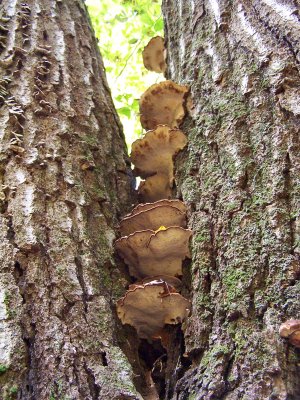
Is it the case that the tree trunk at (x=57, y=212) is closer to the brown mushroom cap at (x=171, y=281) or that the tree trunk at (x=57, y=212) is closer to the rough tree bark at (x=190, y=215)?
the rough tree bark at (x=190, y=215)

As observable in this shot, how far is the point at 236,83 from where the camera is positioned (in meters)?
2.45

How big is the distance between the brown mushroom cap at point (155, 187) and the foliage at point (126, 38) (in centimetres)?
473

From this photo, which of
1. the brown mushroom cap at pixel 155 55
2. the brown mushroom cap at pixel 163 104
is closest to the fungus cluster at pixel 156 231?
the brown mushroom cap at pixel 163 104

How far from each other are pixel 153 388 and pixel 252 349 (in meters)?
0.43

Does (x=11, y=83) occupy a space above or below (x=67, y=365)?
above

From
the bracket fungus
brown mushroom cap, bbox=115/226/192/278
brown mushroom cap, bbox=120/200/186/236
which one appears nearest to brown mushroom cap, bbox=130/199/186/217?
brown mushroom cap, bbox=120/200/186/236

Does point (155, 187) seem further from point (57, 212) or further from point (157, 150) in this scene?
point (57, 212)

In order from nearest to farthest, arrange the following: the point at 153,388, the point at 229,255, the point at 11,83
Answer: the point at 153,388, the point at 229,255, the point at 11,83

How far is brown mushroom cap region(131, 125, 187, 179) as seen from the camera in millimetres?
2543

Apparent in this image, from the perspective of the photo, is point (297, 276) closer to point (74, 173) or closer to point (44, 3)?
point (74, 173)

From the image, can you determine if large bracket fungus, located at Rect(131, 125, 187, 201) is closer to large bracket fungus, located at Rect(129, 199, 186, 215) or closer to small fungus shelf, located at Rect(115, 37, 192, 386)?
small fungus shelf, located at Rect(115, 37, 192, 386)

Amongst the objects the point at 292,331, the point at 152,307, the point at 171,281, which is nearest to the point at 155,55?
the point at 171,281

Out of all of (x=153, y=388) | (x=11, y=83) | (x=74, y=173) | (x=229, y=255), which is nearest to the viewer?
(x=153, y=388)

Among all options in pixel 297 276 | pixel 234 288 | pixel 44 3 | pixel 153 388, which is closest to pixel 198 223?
pixel 234 288
